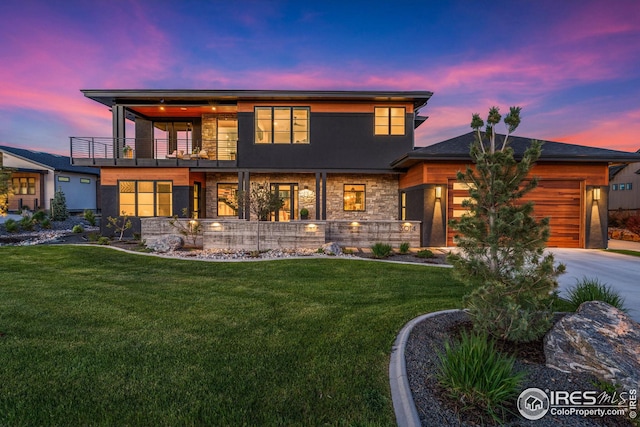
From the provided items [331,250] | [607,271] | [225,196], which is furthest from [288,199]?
[607,271]

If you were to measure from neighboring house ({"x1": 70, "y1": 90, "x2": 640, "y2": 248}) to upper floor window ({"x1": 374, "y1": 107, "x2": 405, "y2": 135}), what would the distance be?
0.05 metres

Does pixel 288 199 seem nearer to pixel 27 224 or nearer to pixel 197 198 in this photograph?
pixel 197 198

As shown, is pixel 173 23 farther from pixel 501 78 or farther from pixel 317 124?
pixel 501 78

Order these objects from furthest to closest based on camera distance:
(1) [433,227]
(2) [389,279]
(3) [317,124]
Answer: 1. (3) [317,124]
2. (1) [433,227]
3. (2) [389,279]

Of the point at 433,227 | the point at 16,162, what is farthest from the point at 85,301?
the point at 16,162

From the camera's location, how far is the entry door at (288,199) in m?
15.5

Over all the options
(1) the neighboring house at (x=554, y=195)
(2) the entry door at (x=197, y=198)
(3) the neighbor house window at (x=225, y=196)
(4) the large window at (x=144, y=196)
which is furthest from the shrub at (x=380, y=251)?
(4) the large window at (x=144, y=196)

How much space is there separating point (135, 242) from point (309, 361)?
488 inches

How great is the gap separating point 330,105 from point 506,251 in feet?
40.7

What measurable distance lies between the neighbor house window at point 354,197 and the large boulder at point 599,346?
12.4 metres

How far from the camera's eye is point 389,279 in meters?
6.72

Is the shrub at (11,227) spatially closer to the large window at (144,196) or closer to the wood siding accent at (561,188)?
the large window at (144,196)

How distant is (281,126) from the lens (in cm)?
1434

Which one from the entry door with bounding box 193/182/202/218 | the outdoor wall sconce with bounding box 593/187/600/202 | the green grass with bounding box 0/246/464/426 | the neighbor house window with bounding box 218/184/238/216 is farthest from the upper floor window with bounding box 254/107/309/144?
the outdoor wall sconce with bounding box 593/187/600/202
